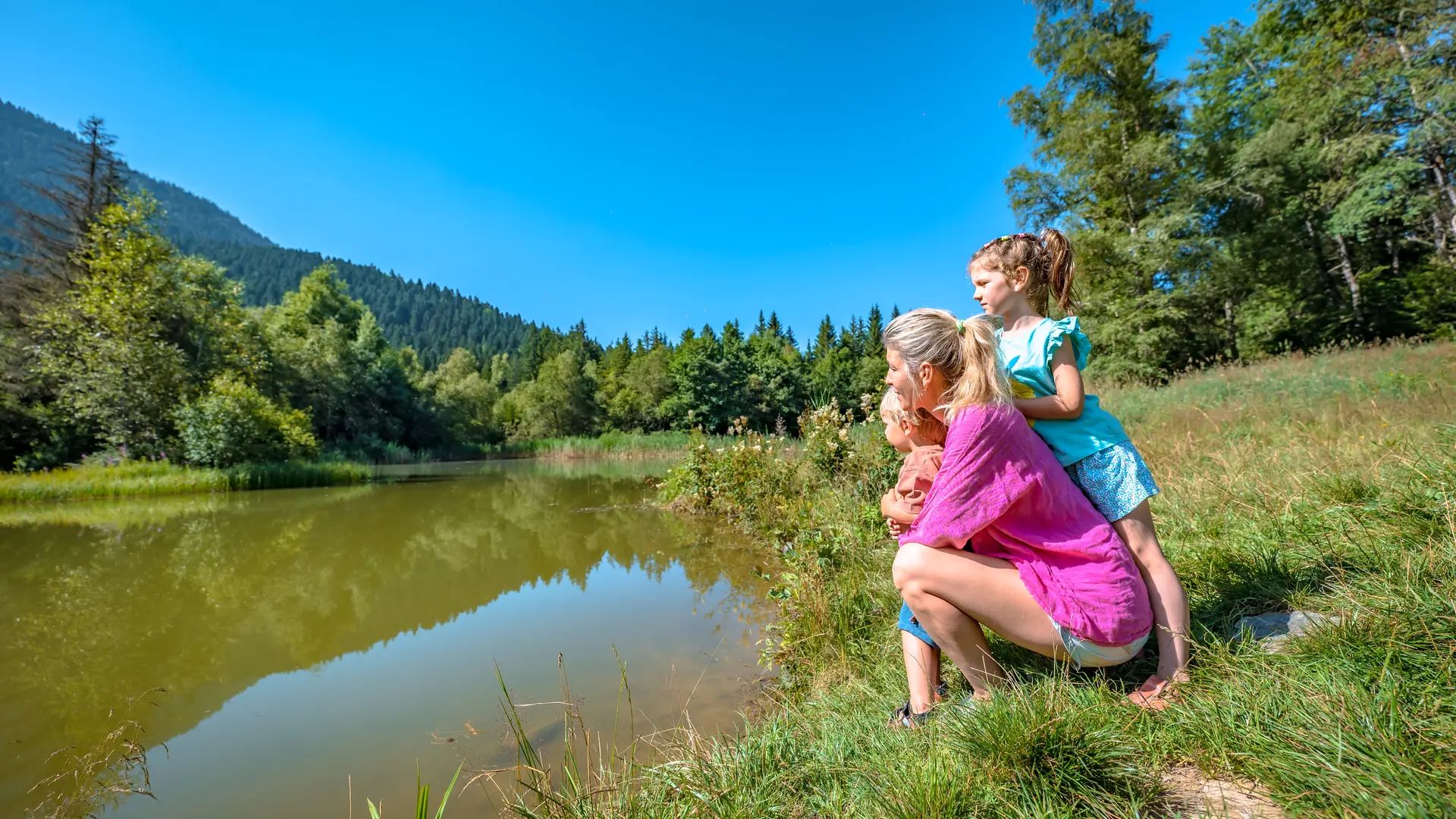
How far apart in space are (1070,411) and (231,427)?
1641cm

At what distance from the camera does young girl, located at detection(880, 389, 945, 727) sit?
167cm

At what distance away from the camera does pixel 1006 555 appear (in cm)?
159

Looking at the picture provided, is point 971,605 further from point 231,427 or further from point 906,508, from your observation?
point 231,427

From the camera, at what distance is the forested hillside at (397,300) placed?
98.5 metres

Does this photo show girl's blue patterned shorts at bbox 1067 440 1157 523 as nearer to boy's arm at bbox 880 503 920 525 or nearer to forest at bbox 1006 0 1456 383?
boy's arm at bbox 880 503 920 525

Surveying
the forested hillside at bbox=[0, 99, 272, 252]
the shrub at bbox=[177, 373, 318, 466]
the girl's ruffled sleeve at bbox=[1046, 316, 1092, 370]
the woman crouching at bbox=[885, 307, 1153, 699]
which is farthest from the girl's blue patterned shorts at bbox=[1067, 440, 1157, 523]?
the forested hillside at bbox=[0, 99, 272, 252]

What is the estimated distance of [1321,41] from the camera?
517 inches

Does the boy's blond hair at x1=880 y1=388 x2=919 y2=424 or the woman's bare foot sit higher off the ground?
the boy's blond hair at x1=880 y1=388 x2=919 y2=424

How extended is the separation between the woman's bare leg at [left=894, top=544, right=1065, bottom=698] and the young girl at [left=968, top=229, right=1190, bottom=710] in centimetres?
28

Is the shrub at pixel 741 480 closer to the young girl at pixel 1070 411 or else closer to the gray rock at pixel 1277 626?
the young girl at pixel 1070 411

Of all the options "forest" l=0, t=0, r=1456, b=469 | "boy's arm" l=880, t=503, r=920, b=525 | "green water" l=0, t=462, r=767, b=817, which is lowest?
"green water" l=0, t=462, r=767, b=817

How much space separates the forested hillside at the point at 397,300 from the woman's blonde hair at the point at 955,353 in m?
93.6

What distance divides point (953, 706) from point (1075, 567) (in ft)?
1.62

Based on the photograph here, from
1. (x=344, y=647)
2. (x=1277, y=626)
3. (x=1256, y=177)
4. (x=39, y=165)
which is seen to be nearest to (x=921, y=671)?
(x=1277, y=626)
